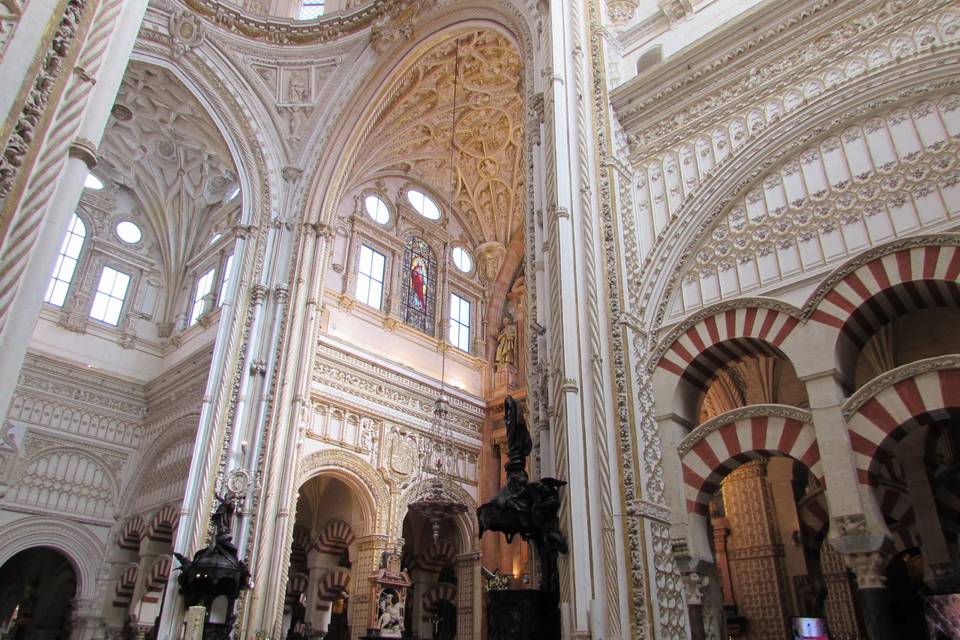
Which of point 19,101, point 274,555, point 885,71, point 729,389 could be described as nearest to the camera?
point 19,101

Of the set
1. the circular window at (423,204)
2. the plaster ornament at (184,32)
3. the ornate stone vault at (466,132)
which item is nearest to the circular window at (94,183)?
the plaster ornament at (184,32)

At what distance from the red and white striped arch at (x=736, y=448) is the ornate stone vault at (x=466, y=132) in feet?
28.6

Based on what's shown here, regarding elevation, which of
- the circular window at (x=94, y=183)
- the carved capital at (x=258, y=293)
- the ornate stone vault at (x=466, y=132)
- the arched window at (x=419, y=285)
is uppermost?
the ornate stone vault at (x=466, y=132)

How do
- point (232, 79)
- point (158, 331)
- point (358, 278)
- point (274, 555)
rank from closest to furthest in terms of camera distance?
point (274, 555) → point (232, 79) → point (358, 278) → point (158, 331)

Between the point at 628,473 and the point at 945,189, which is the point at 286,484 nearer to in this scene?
the point at 628,473

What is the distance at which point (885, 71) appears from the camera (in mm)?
7023

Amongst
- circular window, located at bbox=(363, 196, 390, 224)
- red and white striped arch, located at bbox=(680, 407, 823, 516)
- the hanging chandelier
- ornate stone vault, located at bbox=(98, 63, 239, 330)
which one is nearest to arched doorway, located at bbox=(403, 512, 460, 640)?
the hanging chandelier

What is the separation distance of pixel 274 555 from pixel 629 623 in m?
6.92

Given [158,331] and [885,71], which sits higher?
[158,331]

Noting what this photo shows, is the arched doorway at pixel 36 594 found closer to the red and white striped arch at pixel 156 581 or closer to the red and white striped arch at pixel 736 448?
the red and white striped arch at pixel 156 581

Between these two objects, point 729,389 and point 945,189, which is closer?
point 945,189

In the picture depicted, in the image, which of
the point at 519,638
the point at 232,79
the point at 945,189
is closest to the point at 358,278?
the point at 232,79

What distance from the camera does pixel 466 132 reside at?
17312 millimetres

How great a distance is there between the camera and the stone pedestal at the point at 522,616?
6.49m
